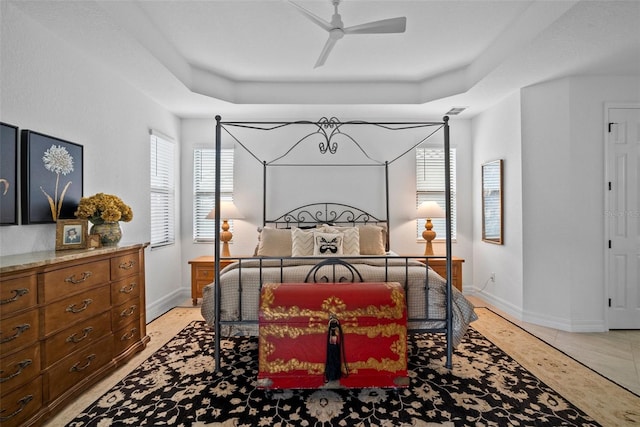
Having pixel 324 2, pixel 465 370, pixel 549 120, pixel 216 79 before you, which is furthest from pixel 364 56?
pixel 465 370

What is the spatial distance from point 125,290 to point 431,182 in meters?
4.13

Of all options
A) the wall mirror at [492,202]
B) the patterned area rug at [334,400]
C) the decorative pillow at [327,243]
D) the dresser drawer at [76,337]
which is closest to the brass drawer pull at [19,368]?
the dresser drawer at [76,337]

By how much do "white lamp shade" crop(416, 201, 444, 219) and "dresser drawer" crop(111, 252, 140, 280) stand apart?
347 centimetres

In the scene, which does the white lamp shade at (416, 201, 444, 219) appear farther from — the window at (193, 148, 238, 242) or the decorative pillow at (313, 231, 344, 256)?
the window at (193, 148, 238, 242)

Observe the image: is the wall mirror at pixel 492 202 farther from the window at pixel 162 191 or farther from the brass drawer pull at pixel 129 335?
the window at pixel 162 191

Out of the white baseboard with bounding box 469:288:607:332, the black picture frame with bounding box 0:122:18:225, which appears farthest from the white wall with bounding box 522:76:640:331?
the black picture frame with bounding box 0:122:18:225

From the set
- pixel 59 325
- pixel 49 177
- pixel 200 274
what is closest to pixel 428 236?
pixel 200 274

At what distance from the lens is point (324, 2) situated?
2.58 metres

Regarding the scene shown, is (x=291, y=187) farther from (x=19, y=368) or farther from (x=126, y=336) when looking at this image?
(x=19, y=368)

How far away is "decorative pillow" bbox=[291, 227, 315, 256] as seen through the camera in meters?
3.88

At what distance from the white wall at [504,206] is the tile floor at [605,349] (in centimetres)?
53

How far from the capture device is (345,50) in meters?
3.34

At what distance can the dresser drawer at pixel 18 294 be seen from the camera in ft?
5.66

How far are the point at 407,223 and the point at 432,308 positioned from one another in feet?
7.92
